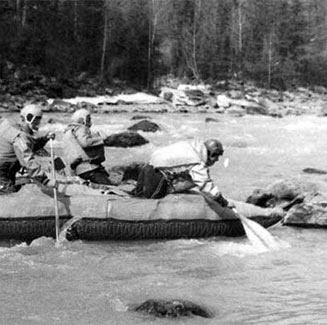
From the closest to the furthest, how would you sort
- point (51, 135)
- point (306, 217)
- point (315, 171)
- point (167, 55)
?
1. point (51, 135)
2. point (306, 217)
3. point (315, 171)
4. point (167, 55)

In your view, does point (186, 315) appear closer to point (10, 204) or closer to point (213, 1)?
point (10, 204)

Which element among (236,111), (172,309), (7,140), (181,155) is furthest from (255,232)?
(236,111)

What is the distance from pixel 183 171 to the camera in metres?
7.34

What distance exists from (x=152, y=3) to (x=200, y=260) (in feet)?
125

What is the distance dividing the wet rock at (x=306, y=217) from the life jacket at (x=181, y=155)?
1464 millimetres

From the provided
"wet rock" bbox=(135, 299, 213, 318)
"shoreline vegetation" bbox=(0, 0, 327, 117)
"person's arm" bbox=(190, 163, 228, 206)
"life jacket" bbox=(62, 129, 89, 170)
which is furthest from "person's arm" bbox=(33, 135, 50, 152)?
"shoreline vegetation" bbox=(0, 0, 327, 117)

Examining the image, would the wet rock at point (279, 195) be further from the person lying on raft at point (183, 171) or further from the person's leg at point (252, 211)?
the person lying on raft at point (183, 171)

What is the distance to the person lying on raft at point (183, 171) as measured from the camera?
23.6 ft

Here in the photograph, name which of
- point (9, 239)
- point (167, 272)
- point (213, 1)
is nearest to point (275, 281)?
point (167, 272)

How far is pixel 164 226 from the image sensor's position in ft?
23.6

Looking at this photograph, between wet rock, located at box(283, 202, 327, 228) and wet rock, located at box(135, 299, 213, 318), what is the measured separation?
10.1 ft

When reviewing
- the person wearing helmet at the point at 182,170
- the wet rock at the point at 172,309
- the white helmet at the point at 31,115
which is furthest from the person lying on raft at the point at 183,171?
the wet rock at the point at 172,309

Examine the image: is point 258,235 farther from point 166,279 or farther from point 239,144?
point 239,144

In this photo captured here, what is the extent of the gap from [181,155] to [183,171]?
21 centimetres
